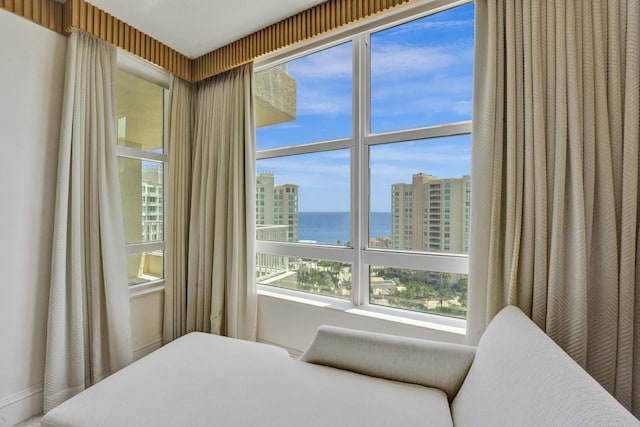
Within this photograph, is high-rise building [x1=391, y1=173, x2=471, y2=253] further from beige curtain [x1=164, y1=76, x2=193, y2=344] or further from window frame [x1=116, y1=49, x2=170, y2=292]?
window frame [x1=116, y1=49, x2=170, y2=292]

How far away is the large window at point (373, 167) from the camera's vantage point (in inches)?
66.3

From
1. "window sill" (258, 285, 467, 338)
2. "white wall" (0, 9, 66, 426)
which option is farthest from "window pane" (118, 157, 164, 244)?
"window sill" (258, 285, 467, 338)

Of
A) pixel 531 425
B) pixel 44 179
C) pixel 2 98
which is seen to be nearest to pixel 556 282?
pixel 531 425

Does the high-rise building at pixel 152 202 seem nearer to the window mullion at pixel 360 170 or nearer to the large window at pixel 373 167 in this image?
the large window at pixel 373 167

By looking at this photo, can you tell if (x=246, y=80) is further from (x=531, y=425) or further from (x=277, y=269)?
(x=531, y=425)

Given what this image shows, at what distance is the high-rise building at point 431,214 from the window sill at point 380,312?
43 centimetres

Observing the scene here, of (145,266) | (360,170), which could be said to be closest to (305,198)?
(360,170)

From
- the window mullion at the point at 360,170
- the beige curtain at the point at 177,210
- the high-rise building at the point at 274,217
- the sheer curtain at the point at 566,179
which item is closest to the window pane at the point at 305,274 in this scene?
the high-rise building at the point at 274,217

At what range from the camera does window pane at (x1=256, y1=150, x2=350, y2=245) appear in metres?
2.06

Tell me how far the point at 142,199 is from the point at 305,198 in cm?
140

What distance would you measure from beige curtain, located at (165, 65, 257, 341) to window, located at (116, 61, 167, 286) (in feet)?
0.62

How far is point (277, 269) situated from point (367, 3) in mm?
1983

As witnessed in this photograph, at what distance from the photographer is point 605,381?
1.14m

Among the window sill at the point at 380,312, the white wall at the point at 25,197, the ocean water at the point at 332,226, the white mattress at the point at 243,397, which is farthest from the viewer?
the ocean water at the point at 332,226
